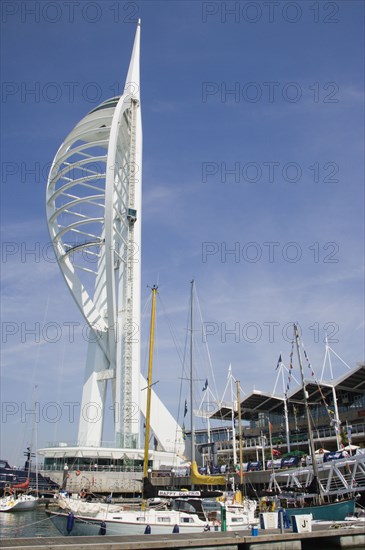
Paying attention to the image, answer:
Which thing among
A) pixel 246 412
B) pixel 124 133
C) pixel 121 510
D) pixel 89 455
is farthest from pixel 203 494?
pixel 246 412

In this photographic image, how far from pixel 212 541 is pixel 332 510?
11119 millimetres

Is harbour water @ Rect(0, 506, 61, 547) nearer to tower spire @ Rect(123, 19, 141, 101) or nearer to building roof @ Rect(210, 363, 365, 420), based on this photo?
building roof @ Rect(210, 363, 365, 420)

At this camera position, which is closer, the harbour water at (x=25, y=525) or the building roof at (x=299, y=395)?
the harbour water at (x=25, y=525)

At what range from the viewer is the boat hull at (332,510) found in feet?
92.3

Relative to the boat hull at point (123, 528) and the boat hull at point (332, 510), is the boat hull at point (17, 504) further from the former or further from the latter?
the boat hull at point (332, 510)

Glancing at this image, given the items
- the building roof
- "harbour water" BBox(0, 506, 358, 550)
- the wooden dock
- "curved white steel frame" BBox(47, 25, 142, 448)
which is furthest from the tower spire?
the wooden dock

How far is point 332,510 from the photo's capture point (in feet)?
93.0

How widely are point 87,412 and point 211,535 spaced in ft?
143

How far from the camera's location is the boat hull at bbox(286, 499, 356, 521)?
1108 inches

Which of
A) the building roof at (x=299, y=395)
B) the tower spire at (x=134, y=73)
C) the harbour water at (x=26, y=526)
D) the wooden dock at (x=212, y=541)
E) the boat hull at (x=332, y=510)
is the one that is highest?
the tower spire at (x=134, y=73)

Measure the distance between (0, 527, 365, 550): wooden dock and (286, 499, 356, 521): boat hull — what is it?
5.46 m

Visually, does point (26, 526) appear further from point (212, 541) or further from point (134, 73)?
point (134, 73)

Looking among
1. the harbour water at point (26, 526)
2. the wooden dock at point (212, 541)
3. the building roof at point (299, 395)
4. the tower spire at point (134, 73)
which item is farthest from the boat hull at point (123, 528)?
the tower spire at point (134, 73)

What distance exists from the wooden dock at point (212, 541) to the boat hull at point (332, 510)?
546 centimetres
